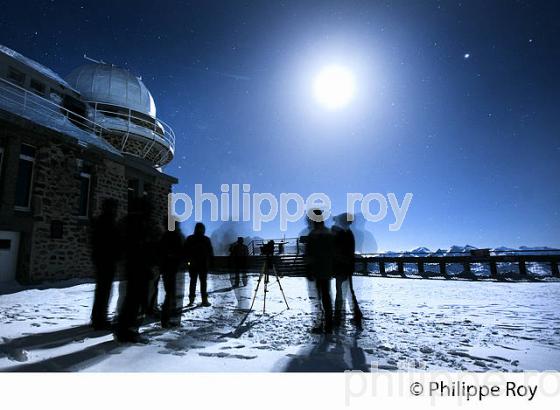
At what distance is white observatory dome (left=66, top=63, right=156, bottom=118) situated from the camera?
17375mm

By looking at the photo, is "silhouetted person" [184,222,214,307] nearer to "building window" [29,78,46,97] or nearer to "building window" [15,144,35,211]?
"building window" [15,144,35,211]

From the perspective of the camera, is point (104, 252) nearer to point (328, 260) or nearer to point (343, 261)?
point (328, 260)

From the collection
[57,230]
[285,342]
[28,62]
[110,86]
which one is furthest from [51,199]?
[110,86]

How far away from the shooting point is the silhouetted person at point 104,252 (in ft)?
12.7

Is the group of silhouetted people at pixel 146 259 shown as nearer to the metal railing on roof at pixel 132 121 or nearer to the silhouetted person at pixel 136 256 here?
the silhouetted person at pixel 136 256

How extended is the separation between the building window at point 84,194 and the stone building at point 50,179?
3 cm

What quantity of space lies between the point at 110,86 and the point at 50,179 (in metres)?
10.8

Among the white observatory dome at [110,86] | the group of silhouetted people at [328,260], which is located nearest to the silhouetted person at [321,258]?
the group of silhouetted people at [328,260]

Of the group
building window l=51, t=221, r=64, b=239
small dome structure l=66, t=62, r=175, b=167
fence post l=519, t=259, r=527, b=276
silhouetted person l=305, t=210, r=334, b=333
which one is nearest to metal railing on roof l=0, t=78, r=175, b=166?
small dome structure l=66, t=62, r=175, b=167

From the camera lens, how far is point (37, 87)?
14.1 metres
